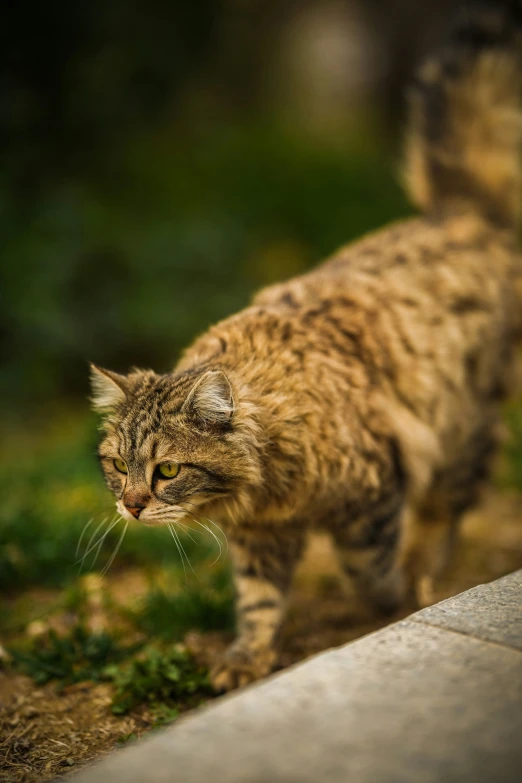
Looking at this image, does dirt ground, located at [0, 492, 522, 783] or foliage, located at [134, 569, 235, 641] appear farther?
foliage, located at [134, 569, 235, 641]

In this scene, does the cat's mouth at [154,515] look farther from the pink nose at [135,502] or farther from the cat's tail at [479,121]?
the cat's tail at [479,121]

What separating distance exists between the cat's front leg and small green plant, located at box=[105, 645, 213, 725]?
134 mm

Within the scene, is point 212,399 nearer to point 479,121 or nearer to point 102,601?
point 102,601

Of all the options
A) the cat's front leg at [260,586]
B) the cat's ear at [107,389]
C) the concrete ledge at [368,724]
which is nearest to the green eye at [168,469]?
the cat's ear at [107,389]

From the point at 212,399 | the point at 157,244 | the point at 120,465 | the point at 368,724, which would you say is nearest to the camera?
the point at 368,724

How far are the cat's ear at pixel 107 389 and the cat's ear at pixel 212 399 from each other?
0.30 metres

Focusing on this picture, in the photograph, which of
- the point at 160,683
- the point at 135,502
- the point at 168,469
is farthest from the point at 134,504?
the point at 160,683

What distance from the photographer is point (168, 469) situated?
2.54 metres

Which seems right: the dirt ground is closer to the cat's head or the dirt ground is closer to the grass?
the grass

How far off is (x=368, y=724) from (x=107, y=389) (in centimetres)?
152

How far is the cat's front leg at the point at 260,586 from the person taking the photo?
2924 mm

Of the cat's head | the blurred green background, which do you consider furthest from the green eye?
the blurred green background

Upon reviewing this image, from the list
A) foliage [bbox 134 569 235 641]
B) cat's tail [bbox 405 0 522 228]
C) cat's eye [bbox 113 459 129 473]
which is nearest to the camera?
cat's eye [bbox 113 459 129 473]

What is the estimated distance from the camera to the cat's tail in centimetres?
400
